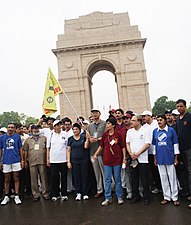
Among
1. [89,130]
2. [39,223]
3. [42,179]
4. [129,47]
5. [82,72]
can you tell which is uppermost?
[129,47]

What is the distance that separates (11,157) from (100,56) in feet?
62.9

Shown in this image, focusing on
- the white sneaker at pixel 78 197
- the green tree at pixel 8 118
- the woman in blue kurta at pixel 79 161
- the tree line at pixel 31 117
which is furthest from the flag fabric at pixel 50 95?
the green tree at pixel 8 118

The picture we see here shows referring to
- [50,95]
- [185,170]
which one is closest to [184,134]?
[185,170]

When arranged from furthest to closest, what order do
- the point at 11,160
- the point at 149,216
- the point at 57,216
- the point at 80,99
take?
1. the point at 80,99
2. the point at 11,160
3. the point at 57,216
4. the point at 149,216

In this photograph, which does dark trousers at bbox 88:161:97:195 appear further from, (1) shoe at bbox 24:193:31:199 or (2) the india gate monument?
(2) the india gate monument

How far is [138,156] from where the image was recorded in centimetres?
465

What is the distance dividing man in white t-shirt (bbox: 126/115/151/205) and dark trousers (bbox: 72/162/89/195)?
3.78ft

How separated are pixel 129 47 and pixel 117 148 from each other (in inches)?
792

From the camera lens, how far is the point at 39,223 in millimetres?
4027

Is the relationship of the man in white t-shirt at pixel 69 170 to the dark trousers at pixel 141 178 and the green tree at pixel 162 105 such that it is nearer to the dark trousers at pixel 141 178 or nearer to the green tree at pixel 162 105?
the dark trousers at pixel 141 178

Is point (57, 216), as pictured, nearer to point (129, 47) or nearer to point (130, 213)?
point (130, 213)

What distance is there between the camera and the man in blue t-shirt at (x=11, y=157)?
5.42 m

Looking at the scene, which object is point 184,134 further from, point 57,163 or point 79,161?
point 57,163

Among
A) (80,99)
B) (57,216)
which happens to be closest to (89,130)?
(57,216)
